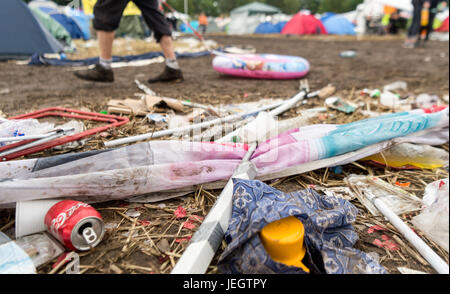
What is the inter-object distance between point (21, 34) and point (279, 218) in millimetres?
6856

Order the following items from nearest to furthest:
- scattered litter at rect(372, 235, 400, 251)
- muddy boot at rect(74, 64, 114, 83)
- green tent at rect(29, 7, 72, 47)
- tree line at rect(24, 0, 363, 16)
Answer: scattered litter at rect(372, 235, 400, 251) < muddy boot at rect(74, 64, 114, 83) < green tent at rect(29, 7, 72, 47) < tree line at rect(24, 0, 363, 16)

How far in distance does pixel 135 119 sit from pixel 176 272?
1.57 meters

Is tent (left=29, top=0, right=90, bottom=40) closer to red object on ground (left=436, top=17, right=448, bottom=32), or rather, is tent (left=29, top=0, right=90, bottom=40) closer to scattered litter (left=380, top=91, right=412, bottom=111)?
scattered litter (left=380, top=91, right=412, bottom=111)

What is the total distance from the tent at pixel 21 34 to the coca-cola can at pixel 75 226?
5873mm

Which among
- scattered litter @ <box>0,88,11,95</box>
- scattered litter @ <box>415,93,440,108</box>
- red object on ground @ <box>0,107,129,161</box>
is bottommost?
scattered litter @ <box>415,93,440,108</box>

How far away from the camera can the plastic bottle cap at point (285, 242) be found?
34.8 inches

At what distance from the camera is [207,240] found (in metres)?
0.99

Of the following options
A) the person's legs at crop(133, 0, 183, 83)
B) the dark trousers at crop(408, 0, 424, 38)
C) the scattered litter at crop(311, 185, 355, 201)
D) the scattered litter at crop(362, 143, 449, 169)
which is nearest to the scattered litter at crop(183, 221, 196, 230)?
the scattered litter at crop(311, 185, 355, 201)

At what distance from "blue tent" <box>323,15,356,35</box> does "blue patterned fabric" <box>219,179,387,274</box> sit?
54.6 feet

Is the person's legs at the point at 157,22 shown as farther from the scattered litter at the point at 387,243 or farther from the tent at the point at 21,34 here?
the tent at the point at 21,34

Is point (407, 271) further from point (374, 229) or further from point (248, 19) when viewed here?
point (248, 19)

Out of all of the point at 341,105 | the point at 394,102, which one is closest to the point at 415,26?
the point at 394,102

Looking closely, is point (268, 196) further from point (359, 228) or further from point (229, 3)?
point (229, 3)

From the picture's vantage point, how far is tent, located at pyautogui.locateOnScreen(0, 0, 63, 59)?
17.7 feet
